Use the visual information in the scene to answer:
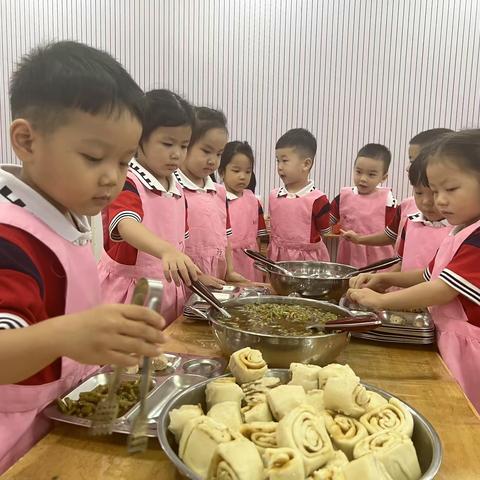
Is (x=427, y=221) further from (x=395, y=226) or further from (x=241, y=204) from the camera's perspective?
(x=241, y=204)

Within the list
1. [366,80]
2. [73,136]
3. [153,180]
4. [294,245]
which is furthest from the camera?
[366,80]

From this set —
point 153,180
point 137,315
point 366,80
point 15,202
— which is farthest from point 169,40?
point 137,315

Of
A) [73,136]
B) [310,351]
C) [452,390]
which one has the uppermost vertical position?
[73,136]

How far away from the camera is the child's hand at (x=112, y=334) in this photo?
75cm

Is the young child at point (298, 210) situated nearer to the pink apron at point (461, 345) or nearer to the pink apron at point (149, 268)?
the pink apron at point (149, 268)

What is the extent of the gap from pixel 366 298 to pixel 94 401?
36.6 inches

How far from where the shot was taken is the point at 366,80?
17.5ft

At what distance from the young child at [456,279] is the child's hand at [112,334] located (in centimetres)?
103

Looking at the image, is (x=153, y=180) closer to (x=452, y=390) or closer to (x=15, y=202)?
(x=15, y=202)

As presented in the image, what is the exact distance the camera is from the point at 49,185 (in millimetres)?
1080

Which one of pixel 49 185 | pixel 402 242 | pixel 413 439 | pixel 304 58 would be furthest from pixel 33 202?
pixel 304 58

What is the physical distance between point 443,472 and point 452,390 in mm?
393

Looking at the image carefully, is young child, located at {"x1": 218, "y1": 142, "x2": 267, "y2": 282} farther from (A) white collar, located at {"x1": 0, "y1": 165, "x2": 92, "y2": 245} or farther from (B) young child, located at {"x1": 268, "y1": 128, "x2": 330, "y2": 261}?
(A) white collar, located at {"x1": 0, "y1": 165, "x2": 92, "y2": 245}

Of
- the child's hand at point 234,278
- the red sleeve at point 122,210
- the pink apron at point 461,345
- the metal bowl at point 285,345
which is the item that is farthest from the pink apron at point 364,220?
the metal bowl at point 285,345
